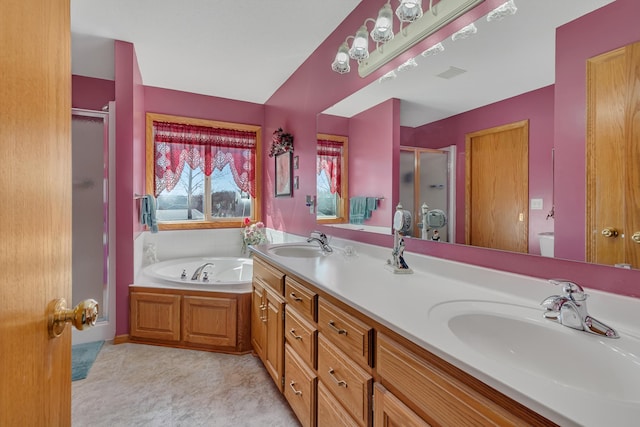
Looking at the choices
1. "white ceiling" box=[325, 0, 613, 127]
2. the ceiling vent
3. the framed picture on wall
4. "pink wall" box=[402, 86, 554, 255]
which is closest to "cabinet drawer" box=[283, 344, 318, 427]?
"pink wall" box=[402, 86, 554, 255]

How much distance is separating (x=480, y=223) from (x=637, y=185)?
20.9 inches

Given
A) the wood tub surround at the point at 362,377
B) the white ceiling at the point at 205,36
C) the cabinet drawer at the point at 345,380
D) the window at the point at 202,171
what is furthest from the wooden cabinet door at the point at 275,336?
the window at the point at 202,171

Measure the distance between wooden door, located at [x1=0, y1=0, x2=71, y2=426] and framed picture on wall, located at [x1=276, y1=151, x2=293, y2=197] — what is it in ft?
8.34

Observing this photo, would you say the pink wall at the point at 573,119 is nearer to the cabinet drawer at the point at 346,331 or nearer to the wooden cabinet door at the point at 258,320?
the cabinet drawer at the point at 346,331

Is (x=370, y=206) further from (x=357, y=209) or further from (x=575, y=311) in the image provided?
(x=575, y=311)

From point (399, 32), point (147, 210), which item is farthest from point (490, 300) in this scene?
point (147, 210)

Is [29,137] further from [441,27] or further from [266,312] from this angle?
[266,312]

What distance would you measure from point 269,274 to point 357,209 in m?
0.73

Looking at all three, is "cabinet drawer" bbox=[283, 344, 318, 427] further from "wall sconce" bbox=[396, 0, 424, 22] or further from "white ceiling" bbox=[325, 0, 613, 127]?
"wall sconce" bbox=[396, 0, 424, 22]

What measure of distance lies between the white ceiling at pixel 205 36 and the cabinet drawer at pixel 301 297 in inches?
70.7

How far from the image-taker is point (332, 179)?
2439mm

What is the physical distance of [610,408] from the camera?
52cm

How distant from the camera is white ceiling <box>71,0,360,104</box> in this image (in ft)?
6.97

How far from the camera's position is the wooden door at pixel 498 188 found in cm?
118
